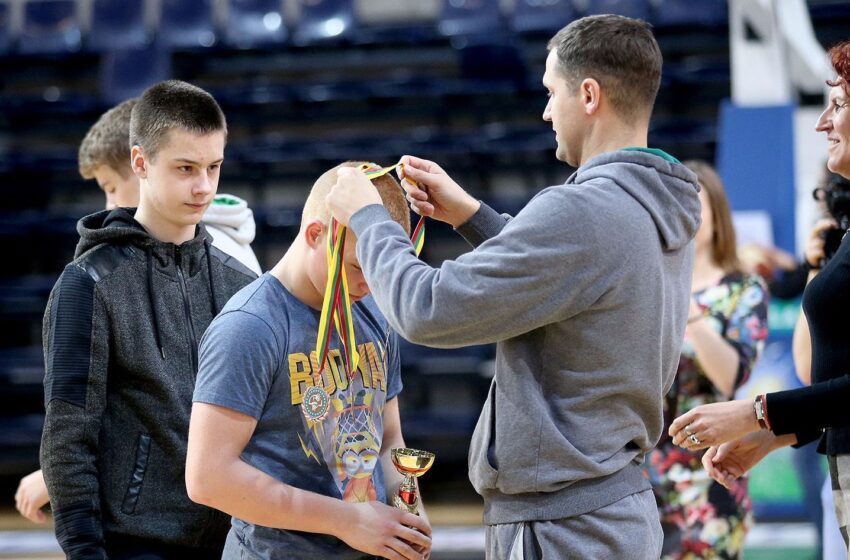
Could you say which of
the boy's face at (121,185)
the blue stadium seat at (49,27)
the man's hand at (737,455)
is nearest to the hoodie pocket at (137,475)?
the boy's face at (121,185)

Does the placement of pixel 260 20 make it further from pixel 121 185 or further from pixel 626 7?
pixel 121 185

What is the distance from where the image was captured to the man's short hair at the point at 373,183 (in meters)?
2.04

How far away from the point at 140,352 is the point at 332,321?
46cm

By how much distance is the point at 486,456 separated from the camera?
6.28 ft

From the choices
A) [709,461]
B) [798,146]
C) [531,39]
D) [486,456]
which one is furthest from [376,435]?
[531,39]

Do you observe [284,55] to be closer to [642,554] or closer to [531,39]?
[531,39]

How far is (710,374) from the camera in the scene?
3.37 meters

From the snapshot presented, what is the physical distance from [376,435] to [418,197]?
1.58 feet

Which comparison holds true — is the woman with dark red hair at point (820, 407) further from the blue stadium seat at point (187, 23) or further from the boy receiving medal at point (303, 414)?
the blue stadium seat at point (187, 23)

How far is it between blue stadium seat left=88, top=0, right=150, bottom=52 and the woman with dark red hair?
6.96m

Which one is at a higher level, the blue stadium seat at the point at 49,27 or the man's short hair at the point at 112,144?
the blue stadium seat at the point at 49,27

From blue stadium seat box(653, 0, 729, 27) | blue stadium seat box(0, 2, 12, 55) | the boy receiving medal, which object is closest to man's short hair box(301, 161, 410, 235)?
the boy receiving medal

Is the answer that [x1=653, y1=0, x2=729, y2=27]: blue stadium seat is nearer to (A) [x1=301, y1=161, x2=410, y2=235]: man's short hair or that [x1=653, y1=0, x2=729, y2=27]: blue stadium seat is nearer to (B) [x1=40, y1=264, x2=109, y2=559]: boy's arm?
(A) [x1=301, y1=161, x2=410, y2=235]: man's short hair

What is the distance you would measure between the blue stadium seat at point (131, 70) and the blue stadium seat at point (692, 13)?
3.67 m
